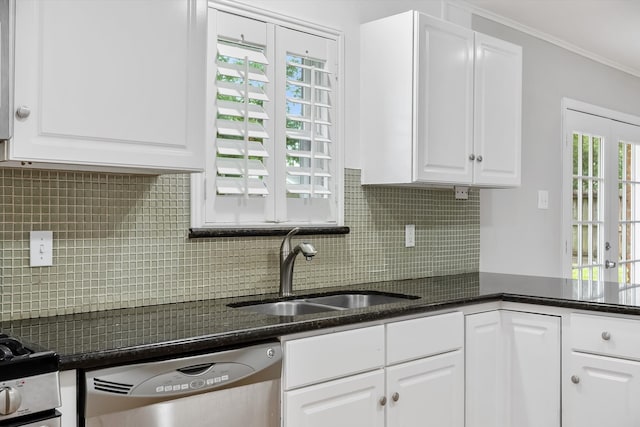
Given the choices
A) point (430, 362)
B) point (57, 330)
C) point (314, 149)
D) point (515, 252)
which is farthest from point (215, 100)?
point (515, 252)

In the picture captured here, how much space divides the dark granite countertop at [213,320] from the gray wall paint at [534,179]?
810 millimetres

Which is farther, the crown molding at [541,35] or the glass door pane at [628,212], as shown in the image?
the glass door pane at [628,212]

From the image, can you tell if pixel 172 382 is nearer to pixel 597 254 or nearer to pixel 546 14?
pixel 546 14

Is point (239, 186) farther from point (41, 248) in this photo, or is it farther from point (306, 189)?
point (41, 248)

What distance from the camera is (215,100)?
2422 millimetres

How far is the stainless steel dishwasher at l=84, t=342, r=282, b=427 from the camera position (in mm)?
1524

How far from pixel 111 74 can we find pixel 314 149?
1.15m

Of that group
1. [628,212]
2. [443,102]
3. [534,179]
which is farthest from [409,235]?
[628,212]

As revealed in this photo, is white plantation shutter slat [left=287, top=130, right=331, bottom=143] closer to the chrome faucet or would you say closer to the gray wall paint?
the chrome faucet

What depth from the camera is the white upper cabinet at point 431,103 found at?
279 cm

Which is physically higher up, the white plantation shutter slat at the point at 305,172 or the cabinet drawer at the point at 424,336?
the white plantation shutter slat at the point at 305,172

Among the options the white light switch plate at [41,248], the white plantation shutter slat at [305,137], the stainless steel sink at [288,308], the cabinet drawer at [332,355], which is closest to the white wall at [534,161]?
the white plantation shutter slat at [305,137]

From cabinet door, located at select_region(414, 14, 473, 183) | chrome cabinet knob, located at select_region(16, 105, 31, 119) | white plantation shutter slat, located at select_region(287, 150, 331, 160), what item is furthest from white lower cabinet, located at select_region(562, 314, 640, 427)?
chrome cabinet knob, located at select_region(16, 105, 31, 119)

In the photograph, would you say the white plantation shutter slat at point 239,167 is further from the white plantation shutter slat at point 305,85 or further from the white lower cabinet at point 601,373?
the white lower cabinet at point 601,373
